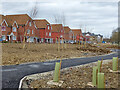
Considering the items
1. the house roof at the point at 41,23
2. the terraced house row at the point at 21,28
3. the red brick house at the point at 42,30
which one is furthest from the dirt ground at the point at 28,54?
the house roof at the point at 41,23

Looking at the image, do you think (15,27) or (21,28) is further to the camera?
(21,28)

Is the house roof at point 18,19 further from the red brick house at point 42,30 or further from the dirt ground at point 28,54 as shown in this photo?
A: the dirt ground at point 28,54

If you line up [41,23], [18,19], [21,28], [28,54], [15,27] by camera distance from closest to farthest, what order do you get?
[28,54] < [15,27] < [21,28] < [18,19] < [41,23]

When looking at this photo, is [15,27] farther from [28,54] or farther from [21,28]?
[28,54]

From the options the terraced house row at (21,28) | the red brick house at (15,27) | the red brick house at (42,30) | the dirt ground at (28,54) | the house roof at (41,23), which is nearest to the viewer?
the dirt ground at (28,54)

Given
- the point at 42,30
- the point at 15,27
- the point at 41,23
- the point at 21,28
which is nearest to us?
the point at 15,27

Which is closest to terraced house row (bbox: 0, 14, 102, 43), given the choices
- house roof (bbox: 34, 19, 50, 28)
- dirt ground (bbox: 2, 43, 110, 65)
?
house roof (bbox: 34, 19, 50, 28)

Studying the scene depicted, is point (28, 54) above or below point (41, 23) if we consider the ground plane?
below

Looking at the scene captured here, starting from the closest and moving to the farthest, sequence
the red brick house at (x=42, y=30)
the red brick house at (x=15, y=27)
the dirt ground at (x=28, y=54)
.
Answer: the dirt ground at (x=28, y=54)
the red brick house at (x=15, y=27)
the red brick house at (x=42, y=30)

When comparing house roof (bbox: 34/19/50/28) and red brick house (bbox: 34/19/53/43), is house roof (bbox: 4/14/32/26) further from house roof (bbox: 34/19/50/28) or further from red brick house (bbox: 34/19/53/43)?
red brick house (bbox: 34/19/53/43)

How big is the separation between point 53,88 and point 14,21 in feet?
112

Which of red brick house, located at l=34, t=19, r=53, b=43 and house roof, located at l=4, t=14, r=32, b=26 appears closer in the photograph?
house roof, located at l=4, t=14, r=32, b=26

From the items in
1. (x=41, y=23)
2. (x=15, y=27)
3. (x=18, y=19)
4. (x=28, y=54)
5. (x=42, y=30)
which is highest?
(x=18, y=19)

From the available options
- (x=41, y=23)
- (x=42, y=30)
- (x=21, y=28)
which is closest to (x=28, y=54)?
(x=21, y=28)
